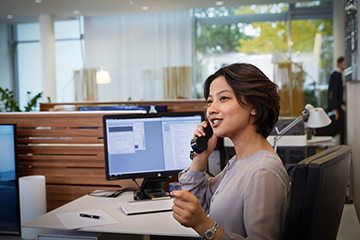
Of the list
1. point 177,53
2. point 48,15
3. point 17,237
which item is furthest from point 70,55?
point 17,237

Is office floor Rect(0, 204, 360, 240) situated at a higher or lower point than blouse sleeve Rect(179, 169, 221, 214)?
lower

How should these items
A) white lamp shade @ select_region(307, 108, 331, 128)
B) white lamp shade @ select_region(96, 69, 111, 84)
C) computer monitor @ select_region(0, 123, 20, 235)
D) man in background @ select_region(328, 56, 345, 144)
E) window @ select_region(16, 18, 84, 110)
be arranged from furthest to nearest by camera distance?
window @ select_region(16, 18, 84, 110), white lamp shade @ select_region(96, 69, 111, 84), man in background @ select_region(328, 56, 345, 144), white lamp shade @ select_region(307, 108, 331, 128), computer monitor @ select_region(0, 123, 20, 235)

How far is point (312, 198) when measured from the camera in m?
0.94

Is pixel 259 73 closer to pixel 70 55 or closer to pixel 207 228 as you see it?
pixel 207 228

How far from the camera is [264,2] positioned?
7.82 m

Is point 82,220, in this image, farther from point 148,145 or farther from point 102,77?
point 102,77

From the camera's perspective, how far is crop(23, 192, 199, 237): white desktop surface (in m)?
1.56

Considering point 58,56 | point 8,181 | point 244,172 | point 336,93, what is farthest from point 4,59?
point 244,172

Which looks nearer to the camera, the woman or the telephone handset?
the woman

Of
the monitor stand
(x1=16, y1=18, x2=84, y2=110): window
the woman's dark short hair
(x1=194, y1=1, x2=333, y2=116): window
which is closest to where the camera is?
the woman's dark short hair

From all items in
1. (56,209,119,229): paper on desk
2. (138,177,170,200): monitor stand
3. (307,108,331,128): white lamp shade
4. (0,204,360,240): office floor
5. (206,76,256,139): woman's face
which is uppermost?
(206,76,256,139): woman's face

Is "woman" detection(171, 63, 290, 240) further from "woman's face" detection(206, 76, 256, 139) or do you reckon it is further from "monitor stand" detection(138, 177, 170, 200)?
"monitor stand" detection(138, 177, 170, 200)

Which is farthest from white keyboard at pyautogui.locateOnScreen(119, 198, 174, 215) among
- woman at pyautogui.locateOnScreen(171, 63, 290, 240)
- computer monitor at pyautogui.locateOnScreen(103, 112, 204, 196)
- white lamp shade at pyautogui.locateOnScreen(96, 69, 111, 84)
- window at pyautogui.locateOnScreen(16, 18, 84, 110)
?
window at pyautogui.locateOnScreen(16, 18, 84, 110)

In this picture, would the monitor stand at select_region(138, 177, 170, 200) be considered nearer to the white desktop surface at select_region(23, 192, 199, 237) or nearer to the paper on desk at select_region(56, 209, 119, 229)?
the white desktop surface at select_region(23, 192, 199, 237)
